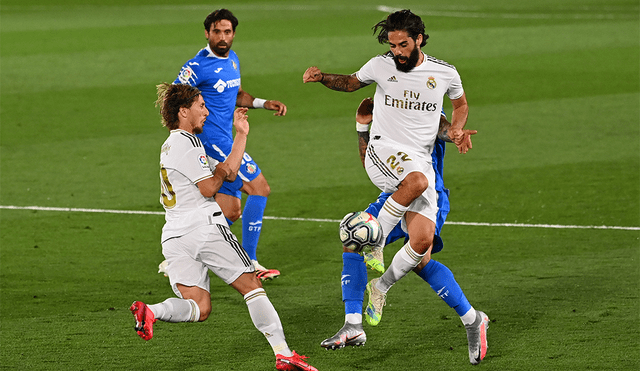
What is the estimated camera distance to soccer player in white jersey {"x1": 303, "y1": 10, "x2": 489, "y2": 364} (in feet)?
18.3

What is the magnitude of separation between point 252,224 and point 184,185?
2.22m

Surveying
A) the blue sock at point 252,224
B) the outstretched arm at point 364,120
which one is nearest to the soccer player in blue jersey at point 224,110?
the blue sock at point 252,224

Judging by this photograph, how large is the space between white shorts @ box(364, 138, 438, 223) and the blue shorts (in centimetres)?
178

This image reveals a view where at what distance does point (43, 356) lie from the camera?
220 inches

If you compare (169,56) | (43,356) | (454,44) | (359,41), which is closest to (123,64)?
(169,56)

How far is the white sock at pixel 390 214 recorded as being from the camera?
559cm

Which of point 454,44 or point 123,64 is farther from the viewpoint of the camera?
point 454,44

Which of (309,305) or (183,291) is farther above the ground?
(183,291)

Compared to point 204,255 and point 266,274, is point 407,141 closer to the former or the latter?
point 204,255

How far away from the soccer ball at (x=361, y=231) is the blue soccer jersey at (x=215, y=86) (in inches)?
81.2

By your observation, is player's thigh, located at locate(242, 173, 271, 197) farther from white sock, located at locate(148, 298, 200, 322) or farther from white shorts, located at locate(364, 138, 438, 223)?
white sock, located at locate(148, 298, 200, 322)

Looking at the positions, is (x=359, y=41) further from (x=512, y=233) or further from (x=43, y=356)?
(x=43, y=356)

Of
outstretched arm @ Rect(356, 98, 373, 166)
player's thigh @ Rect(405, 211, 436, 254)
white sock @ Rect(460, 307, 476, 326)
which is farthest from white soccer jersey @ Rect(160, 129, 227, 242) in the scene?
white sock @ Rect(460, 307, 476, 326)

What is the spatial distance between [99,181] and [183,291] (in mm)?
5325
